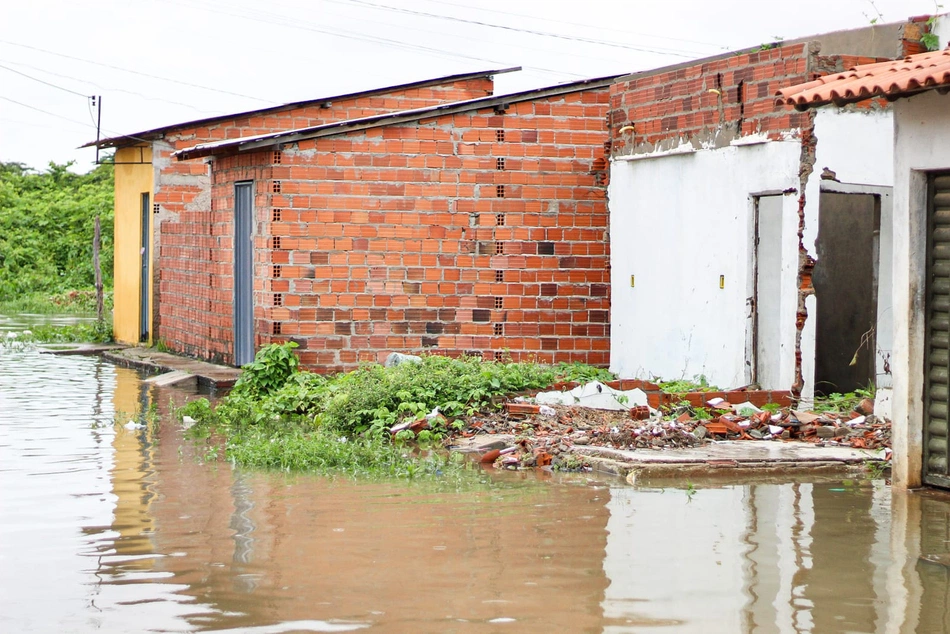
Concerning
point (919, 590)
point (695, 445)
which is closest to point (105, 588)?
point (919, 590)

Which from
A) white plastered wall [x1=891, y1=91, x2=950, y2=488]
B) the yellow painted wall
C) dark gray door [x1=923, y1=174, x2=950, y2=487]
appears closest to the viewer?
dark gray door [x1=923, y1=174, x2=950, y2=487]

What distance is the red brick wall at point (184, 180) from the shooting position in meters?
20.0

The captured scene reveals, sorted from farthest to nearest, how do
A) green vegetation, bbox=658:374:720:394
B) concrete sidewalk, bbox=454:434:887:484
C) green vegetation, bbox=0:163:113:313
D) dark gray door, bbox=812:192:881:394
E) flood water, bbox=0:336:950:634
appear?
green vegetation, bbox=0:163:113:313 → dark gray door, bbox=812:192:881:394 → green vegetation, bbox=658:374:720:394 → concrete sidewalk, bbox=454:434:887:484 → flood water, bbox=0:336:950:634

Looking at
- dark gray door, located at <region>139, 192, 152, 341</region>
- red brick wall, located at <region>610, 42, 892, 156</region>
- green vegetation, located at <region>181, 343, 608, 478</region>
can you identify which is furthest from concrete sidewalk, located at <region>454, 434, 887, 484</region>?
dark gray door, located at <region>139, 192, 152, 341</region>

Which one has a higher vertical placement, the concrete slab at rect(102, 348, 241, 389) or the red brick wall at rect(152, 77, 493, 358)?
the red brick wall at rect(152, 77, 493, 358)

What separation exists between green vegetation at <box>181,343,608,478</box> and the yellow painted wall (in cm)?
817

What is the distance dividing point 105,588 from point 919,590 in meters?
3.87

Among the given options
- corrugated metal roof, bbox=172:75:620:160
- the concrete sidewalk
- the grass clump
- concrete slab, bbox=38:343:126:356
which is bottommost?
the concrete sidewalk

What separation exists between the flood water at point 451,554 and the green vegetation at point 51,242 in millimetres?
31672

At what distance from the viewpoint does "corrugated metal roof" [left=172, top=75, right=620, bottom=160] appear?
14.6 meters

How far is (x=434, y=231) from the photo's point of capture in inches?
600

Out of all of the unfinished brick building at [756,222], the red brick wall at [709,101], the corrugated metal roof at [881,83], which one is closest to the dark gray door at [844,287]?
the unfinished brick building at [756,222]

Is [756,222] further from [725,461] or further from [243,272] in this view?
[243,272]

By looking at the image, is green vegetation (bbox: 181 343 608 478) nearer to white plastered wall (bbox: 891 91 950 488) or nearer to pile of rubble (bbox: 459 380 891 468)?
pile of rubble (bbox: 459 380 891 468)
